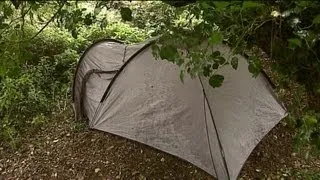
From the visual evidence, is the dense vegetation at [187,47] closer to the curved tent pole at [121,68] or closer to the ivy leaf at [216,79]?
the ivy leaf at [216,79]

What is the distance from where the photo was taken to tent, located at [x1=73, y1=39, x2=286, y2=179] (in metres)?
3.19

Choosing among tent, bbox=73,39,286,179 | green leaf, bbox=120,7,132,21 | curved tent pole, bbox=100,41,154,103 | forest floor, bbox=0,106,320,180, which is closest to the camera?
green leaf, bbox=120,7,132,21

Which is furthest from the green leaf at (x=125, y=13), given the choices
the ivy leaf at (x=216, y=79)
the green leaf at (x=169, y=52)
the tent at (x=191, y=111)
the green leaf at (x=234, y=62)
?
the tent at (x=191, y=111)

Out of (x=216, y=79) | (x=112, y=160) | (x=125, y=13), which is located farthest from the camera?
(x=112, y=160)

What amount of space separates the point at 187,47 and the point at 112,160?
1.96 metres

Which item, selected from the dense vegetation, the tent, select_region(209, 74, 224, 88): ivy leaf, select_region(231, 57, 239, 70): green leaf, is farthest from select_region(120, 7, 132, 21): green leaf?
the tent

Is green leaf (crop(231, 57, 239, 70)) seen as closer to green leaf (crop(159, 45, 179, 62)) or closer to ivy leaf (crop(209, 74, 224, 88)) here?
ivy leaf (crop(209, 74, 224, 88))

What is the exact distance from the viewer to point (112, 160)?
3.90 metres

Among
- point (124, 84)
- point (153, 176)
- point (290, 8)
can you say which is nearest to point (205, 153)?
point (153, 176)

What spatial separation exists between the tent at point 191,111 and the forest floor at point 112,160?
42 centimetres

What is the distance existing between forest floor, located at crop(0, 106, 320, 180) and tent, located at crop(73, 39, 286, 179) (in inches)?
16.7

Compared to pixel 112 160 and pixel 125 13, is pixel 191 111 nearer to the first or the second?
pixel 112 160

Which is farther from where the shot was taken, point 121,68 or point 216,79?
point 121,68

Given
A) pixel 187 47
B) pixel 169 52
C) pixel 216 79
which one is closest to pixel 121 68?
pixel 187 47
